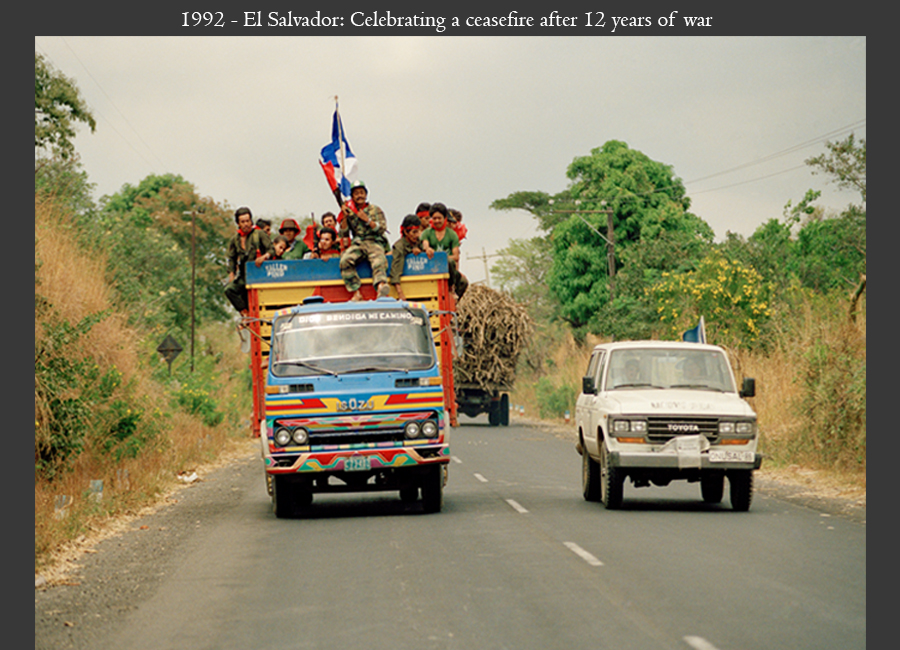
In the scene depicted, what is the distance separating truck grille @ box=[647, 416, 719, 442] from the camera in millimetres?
13969

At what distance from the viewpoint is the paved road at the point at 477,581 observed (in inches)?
296

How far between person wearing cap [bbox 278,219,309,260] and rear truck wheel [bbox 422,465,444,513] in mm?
4332

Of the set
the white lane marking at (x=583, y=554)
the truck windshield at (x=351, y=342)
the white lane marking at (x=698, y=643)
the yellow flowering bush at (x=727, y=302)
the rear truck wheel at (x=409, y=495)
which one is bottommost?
the rear truck wheel at (x=409, y=495)

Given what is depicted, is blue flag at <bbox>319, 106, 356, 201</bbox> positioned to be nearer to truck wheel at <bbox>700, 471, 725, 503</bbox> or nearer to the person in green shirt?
the person in green shirt

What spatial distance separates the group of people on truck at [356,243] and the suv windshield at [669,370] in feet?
8.46

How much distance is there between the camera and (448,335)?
15492 mm

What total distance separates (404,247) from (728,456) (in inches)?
197

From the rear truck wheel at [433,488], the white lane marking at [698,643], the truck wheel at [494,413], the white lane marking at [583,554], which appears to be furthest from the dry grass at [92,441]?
the truck wheel at [494,413]

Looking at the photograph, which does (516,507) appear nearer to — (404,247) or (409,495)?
(409,495)

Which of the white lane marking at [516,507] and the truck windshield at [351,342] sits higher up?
the truck windshield at [351,342]

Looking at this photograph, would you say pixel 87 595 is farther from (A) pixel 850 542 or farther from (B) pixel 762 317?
(B) pixel 762 317

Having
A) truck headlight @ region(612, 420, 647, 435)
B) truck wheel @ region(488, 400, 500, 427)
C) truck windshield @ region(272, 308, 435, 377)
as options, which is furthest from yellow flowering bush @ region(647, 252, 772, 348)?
truck windshield @ region(272, 308, 435, 377)

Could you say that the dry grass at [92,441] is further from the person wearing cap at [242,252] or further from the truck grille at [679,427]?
the truck grille at [679,427]

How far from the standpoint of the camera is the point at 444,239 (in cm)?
1656
